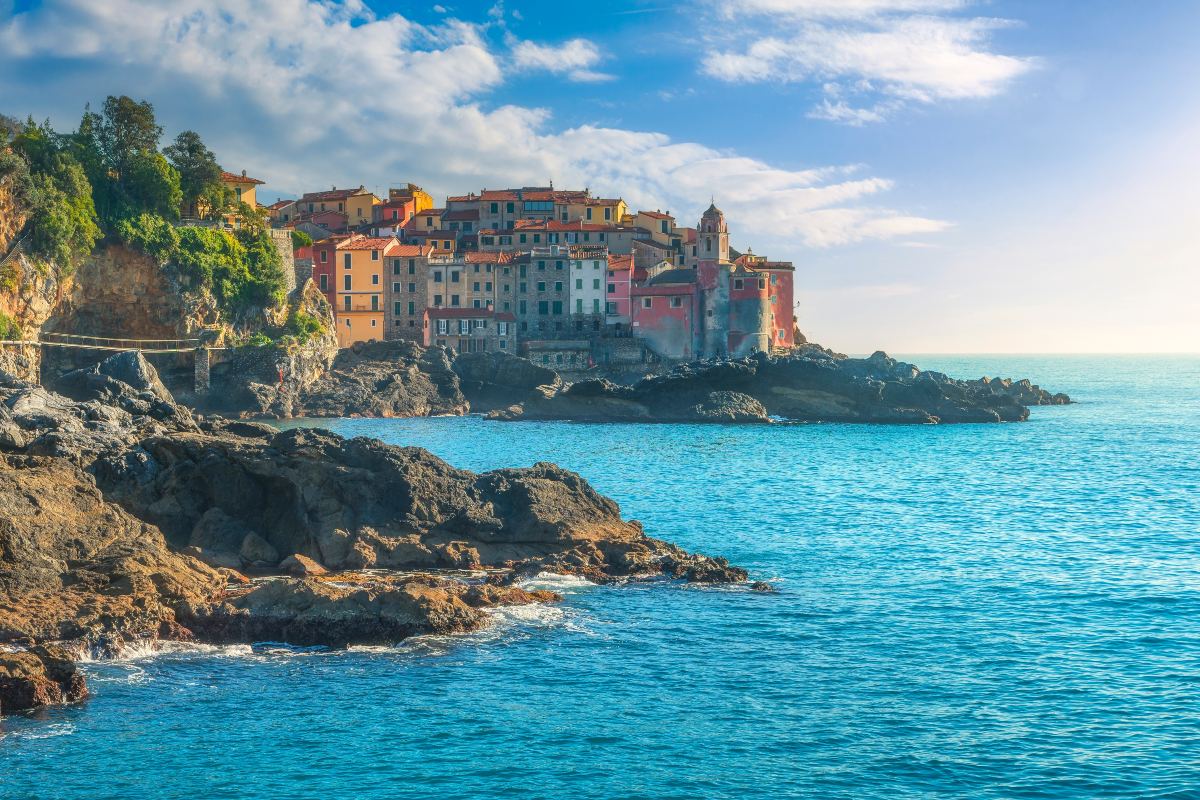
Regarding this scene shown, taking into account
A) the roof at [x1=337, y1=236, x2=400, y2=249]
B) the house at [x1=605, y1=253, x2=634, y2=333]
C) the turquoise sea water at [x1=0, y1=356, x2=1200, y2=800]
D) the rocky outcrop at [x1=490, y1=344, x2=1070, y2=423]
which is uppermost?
the roof at [x1=337, y1=236, x2=400, y2=249]

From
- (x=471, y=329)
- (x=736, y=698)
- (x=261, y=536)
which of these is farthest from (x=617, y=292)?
(x=736, y=698)

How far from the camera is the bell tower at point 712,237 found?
289ft

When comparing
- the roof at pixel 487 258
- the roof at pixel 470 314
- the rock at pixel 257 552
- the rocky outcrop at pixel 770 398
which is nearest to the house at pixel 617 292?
the roof at pixel 470 314

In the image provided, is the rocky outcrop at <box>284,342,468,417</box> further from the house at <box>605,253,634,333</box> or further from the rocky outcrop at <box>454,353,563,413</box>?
the house at <box>605,253,634,333</box>

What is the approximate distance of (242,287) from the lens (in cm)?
7381

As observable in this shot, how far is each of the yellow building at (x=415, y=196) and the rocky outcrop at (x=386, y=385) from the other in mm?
23792

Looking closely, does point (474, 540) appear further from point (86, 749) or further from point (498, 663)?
point (86, 749)

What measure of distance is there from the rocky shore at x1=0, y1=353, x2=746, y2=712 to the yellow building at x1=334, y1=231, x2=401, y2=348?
2193 inches

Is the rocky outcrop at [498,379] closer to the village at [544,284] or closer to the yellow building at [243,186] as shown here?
the village at [544,284]

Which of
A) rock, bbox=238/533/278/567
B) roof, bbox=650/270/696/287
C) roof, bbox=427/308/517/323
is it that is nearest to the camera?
rock, bbox=238/533/278/567

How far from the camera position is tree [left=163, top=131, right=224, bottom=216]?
7306 centimetres

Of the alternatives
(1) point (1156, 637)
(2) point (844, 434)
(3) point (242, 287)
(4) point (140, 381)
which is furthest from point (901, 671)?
(3) point (242, 287)

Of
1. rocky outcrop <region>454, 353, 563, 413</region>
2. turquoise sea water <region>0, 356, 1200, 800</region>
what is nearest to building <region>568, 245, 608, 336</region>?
rocky outcrop <region>454, 353, 563, 413</region>

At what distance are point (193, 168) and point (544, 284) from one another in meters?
29.5
